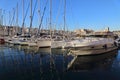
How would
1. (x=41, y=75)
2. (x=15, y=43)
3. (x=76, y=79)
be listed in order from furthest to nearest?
(x=15, y=43) < (x=41, y=75) < (x=76, y=79)

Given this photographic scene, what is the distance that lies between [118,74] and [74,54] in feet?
38.6

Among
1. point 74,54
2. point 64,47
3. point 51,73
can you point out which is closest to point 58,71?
point 51,73

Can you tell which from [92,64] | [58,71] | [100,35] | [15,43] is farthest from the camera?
[15,43]

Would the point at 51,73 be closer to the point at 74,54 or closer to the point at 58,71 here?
the point at 58,71

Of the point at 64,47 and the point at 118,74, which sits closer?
the point at 118,74

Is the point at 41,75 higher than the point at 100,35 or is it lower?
lower

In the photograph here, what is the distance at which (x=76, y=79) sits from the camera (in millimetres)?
16625

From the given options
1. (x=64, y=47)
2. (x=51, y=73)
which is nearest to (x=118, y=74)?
(x=51, y=73)

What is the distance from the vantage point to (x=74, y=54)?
29.9 metres

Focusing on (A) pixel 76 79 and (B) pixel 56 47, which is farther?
(B) pixel 56 47

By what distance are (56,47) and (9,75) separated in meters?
24.4

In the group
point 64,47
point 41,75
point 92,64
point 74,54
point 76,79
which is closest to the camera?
point 76,79

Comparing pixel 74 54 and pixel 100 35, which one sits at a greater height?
pixel 100 35

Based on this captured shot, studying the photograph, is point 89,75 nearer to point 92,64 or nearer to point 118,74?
point 118,74
